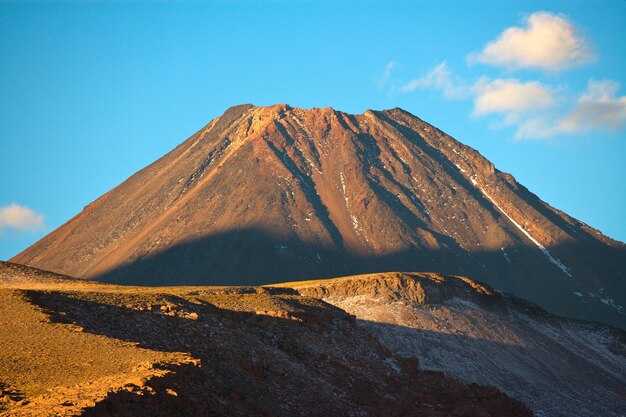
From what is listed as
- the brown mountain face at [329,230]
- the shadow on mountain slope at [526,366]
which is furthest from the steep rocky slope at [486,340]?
the brown mountain face at [329,230]

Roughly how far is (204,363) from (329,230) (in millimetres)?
137510

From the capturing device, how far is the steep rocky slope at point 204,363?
22.3 m

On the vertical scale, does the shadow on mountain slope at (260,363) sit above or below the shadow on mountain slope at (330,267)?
below

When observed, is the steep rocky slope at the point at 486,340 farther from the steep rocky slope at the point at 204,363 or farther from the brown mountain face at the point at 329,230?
the brown mountain face at the point at 329,230

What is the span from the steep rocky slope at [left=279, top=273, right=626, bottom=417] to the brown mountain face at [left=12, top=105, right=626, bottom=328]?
76.1 metres

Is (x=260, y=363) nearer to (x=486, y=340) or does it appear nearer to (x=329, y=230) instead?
(x=486, y=340)

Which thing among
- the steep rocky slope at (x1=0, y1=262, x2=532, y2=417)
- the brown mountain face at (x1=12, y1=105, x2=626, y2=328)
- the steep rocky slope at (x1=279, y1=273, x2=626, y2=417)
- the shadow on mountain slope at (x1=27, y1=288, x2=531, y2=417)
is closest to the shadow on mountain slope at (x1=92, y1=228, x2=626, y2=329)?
the brown mountain face at (x1=12, y1=105, x2=626, y2=328)

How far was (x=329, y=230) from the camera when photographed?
168 m

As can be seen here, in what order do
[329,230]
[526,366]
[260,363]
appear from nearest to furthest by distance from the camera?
[260,363], [526,366], [329,230]

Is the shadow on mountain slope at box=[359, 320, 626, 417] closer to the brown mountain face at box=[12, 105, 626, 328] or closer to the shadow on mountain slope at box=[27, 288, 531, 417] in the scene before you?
the shadow on mountain slope at box=[27, 288, 531, 417]

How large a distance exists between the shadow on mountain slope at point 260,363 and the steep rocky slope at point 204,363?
76mm

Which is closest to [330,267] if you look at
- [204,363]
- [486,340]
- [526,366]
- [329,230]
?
[329,230]

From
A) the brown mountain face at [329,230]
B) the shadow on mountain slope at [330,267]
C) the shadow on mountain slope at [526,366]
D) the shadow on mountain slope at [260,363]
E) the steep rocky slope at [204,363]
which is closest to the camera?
the steep rocky slope at [204,363]

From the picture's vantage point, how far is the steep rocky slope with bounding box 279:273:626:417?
55.1m
